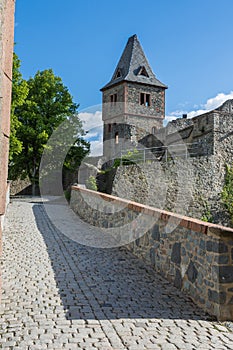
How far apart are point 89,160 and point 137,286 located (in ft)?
62.8

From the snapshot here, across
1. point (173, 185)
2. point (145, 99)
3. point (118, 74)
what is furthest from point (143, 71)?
point (173, 185)

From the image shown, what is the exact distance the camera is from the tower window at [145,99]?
31.6 metres

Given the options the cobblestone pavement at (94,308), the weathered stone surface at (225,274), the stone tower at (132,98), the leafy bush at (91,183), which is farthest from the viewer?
the stone tower at (132,98)

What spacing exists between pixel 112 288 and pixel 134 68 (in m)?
29.7

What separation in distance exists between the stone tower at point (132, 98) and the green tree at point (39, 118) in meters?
4.81

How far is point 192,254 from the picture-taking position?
4629 millimetres

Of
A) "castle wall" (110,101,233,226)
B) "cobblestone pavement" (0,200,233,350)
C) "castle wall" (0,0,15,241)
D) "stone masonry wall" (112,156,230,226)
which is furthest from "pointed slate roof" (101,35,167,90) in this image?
"castle wall" (0,0,15,241)

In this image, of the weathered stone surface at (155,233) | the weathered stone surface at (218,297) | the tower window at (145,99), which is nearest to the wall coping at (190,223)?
the weathered stone surface at (155,233)

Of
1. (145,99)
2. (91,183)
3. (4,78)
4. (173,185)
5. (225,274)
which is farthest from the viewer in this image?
(145,99)

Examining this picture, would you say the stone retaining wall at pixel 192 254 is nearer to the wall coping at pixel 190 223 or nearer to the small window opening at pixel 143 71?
the wall coping at pixel 190 223

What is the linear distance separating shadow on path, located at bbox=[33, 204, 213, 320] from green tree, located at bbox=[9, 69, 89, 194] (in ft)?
56.0

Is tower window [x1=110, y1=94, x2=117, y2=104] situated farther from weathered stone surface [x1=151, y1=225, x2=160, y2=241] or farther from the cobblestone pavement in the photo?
weathered stone surface [x1=151, y1=225, x2=160, y2=241]

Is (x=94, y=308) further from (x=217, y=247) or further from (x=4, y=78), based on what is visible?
(x=4, y=78)

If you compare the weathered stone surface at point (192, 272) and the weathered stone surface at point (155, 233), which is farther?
the weathered stone surface at point (155, 233)
